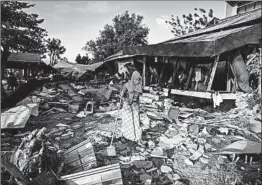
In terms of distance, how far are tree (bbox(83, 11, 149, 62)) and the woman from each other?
103ft

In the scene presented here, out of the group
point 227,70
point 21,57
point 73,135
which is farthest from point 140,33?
point 73,135

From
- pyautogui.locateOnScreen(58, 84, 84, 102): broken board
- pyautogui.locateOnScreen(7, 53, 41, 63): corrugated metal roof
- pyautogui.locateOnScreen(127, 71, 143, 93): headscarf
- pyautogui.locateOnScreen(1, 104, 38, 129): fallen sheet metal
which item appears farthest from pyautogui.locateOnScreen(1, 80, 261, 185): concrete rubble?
pyautogui.locateOnScreen(7, 53, 41, 63): corrugated metal roof

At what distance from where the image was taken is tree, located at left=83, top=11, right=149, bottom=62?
119 ft

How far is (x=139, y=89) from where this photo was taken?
17.5 feet

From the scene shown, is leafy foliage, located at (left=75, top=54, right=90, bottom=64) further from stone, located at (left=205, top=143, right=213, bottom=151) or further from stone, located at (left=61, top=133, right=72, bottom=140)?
stone, located at (left=205, top=143, right=213, bottom=151)

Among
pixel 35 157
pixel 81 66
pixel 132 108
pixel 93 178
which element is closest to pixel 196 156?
pixel 132 108

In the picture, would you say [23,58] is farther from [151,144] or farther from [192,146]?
[192,146]

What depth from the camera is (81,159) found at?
3.97 metres

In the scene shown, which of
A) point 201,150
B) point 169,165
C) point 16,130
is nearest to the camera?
point 169,165

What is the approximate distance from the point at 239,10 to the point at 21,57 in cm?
1894

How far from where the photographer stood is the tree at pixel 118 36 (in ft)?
119

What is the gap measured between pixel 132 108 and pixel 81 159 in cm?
188

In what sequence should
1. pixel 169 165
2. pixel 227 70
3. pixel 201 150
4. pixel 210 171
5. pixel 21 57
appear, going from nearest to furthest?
pixel 210 171
pixel 169 165
pixel 201 150
pixel 227 70
pixel 21 57

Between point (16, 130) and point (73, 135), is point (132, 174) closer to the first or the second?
point (73, 135)
